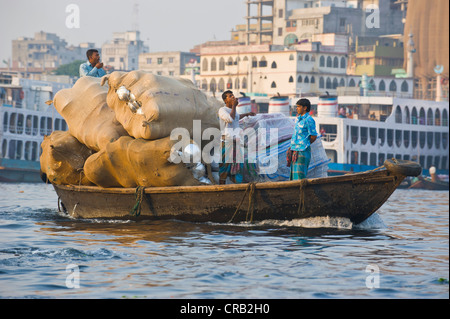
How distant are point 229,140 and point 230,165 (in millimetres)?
402

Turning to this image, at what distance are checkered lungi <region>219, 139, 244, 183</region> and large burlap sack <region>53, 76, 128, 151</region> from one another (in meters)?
1.55

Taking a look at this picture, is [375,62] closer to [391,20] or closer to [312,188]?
[391,20]

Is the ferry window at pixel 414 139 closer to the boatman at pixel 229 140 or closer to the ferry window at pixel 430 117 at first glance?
the ferry window at pixel 430 117

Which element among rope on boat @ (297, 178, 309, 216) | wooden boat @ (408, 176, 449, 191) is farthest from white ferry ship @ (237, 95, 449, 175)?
rope on boat @ (297, 178, 309, 216)

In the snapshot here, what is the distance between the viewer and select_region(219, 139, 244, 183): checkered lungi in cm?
1094

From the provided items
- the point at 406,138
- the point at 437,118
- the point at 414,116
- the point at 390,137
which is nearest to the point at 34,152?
the point at 390,137

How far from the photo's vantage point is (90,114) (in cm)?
1176

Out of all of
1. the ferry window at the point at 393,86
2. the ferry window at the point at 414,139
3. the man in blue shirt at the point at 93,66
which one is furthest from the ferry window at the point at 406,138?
the man in blue shirt at the point at 93,66

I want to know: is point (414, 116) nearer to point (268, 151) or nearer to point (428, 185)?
point (428, 185)

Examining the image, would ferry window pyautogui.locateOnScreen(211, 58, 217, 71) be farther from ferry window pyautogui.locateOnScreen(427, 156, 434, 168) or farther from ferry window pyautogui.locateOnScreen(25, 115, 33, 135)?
ferry window pyautogui.locateOnScreen(25, 115, 33, 135)

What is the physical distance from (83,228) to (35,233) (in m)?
0.83

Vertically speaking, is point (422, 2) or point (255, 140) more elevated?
point (422, 2)
